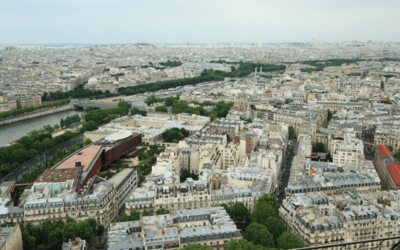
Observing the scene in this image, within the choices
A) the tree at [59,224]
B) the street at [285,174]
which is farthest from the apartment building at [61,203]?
the street at [285,174]

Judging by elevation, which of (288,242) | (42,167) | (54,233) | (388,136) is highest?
(388,136)

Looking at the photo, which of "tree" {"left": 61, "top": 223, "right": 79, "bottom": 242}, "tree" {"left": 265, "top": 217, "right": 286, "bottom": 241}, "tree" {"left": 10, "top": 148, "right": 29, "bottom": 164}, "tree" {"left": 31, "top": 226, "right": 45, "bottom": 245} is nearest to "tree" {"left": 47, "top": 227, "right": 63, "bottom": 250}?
"tree" {"left": 61, "top": 223, "right": 79, "bottom": 242}

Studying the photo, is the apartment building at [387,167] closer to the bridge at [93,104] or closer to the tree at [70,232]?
the tree at [70,232]

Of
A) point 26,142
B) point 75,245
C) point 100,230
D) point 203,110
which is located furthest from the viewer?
point 203,110

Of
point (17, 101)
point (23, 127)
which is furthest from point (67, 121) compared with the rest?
point (17, 101)

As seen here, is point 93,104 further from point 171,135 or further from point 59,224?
point 59,224

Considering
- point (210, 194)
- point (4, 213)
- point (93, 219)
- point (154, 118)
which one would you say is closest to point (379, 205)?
point (210, 194)
